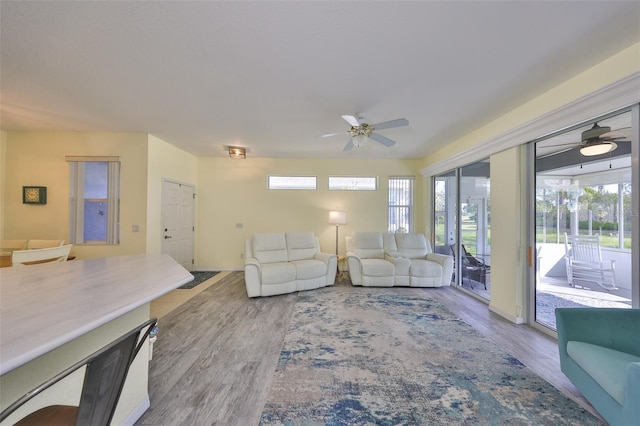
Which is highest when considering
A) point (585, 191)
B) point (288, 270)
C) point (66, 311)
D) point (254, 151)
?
point (254, 151)

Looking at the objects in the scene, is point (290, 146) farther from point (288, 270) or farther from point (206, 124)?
point (288, 270)

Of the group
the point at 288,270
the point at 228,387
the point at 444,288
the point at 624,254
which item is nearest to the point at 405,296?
the point at 444,288

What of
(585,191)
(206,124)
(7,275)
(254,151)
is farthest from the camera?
(254,151)

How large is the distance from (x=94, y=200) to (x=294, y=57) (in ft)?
13.8

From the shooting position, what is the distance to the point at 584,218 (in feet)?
8.01

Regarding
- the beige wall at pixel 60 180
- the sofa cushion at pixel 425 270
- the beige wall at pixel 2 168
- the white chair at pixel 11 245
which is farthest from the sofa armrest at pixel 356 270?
the beige wall at pixel 2 168

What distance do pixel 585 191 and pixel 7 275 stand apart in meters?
4.73

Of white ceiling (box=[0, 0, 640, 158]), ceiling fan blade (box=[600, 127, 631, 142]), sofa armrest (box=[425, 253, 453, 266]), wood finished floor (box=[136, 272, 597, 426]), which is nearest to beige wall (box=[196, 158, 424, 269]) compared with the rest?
sofa armrest (box=[425, 253, 453, 266])

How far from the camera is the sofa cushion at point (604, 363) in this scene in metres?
1.36

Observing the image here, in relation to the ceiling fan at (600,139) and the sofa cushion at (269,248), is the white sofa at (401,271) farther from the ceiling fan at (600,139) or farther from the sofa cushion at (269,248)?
the ceiling fan at (600,139)

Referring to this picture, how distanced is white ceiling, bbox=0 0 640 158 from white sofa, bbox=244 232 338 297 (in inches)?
84.7

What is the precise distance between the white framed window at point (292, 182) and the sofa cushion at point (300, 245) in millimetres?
1354

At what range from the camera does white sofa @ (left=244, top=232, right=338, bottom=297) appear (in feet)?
12.2

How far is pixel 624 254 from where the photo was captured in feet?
6.82
